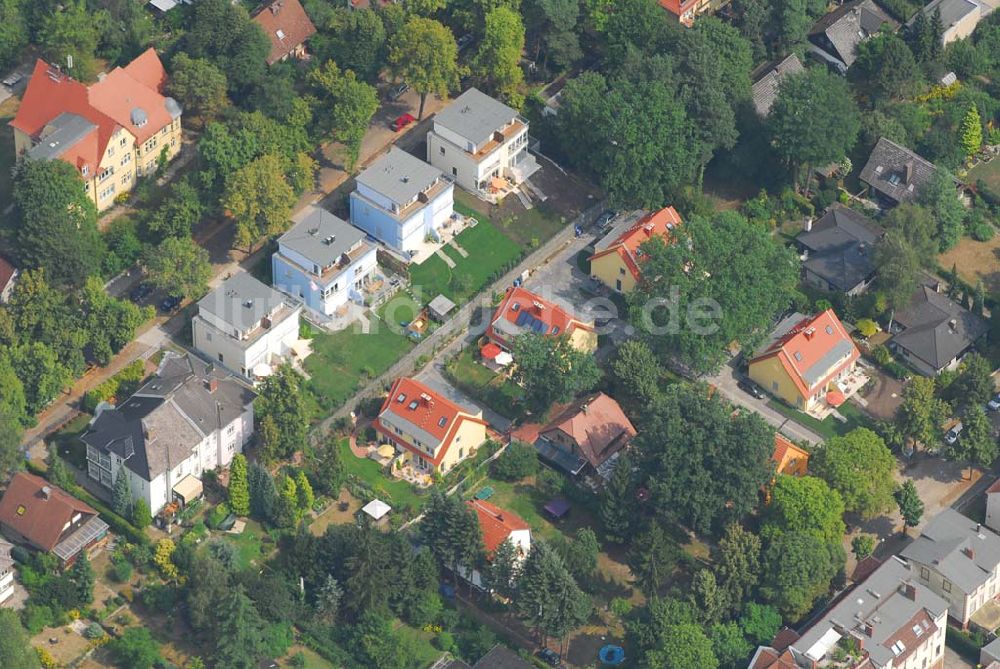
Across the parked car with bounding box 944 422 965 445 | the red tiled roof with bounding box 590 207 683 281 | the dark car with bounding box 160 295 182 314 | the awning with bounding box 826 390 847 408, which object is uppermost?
the red tiled roof with bounding box 590 207 683 281

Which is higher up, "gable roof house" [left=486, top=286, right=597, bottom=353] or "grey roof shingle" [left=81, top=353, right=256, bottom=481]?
"gable roof house" [left=486, top=286, right=597, bottom=353]

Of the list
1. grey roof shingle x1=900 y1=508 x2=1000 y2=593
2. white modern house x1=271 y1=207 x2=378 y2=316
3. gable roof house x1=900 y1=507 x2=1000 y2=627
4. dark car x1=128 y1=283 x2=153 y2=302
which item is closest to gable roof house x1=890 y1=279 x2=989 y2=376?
grey roof shingle x1=900 y1=508 x2=1000 y2=593

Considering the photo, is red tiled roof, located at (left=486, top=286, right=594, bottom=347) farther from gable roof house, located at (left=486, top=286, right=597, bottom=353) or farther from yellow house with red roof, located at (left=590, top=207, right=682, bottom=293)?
yellow house with red roof, located at (left=590, top=207, right=682, bottom=293)

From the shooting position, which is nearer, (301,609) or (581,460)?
(301,609)

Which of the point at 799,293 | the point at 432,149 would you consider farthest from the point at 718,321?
the point at 432,149

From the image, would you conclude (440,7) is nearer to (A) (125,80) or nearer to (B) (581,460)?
(A) (125,80)

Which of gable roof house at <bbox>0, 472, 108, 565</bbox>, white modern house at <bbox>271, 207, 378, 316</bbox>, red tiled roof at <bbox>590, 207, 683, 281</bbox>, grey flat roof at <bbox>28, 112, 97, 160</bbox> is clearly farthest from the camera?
red tiled roof at <bbox>590, 207, 683, 281</bbox>

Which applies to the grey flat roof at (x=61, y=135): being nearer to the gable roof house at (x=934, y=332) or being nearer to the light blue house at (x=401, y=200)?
the light blue house at (x=401, y=200)
